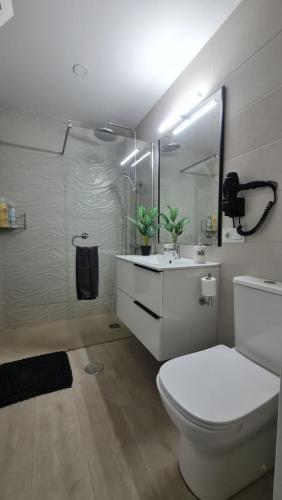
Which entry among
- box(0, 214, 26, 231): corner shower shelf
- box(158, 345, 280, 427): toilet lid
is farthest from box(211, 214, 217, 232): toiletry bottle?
box(0, 214, 26, 231): corner shower shelf

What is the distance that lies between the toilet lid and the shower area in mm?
1295

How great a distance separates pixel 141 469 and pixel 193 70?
242 centimetres

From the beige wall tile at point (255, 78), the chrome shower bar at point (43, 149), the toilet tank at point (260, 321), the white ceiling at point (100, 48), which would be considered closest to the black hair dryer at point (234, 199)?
the toilet tank at point (260, 321)

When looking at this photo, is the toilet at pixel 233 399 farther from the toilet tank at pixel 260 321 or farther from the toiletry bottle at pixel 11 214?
the toiletry bottle at pixel 11 214

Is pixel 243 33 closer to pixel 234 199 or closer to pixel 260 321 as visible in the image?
pixel 234 199

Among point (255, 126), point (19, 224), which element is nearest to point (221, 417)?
point (255, 126)

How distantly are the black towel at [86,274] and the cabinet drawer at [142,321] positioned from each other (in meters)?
0.28

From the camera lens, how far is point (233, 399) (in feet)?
2.43

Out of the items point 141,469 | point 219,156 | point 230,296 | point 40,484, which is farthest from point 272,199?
point 40,484

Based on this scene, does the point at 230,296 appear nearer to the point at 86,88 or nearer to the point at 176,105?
the point at 176,105

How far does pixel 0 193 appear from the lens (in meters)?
2.16

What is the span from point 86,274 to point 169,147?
54.7 inches

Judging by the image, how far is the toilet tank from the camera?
896 mm

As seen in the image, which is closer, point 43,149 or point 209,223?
point 209,223
